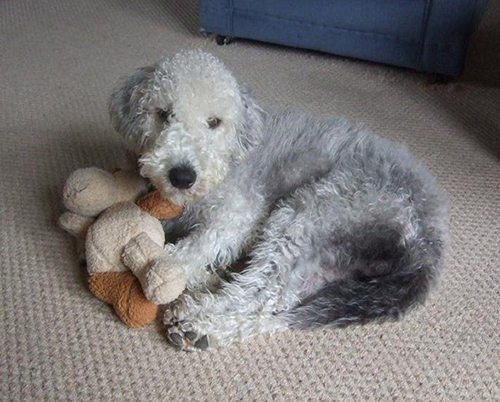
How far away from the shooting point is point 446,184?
2322mm

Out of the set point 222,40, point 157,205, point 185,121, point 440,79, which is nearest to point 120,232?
point 157,205

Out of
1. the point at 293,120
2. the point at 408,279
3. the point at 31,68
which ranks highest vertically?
the point at 293,120

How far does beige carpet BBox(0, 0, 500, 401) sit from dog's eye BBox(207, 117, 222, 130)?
0.59m

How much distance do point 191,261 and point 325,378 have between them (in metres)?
0.50

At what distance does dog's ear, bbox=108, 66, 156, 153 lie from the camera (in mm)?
1620

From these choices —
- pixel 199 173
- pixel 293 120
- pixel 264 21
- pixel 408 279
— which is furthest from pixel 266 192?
pixel 264 21

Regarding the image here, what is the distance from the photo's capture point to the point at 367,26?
10.5 feet

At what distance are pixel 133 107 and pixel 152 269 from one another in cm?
47

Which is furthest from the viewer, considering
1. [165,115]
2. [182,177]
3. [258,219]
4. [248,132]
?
[258,219]

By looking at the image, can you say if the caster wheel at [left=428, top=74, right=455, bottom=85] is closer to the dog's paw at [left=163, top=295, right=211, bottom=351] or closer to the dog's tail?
the dog's tail

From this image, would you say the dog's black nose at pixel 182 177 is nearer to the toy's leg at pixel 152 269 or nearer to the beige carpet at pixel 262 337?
the toy's leg at pixel 152 269

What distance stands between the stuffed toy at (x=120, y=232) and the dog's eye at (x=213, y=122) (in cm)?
24

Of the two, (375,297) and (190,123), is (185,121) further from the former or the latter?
(375,297)

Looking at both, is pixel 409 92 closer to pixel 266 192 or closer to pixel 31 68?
pixel 266 192
